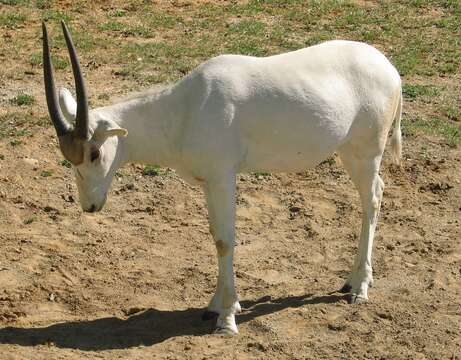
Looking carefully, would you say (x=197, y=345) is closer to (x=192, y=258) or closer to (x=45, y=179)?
(x=192, y=258)

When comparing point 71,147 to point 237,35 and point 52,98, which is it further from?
point 237,35

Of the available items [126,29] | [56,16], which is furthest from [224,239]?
[56,16]

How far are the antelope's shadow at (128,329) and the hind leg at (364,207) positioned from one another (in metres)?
0.28

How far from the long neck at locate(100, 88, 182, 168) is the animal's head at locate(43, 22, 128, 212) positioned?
13 cm

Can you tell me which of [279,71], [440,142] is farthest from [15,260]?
[440,142]

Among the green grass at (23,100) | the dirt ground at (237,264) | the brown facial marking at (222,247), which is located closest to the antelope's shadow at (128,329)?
the dirt ground at (237,264)

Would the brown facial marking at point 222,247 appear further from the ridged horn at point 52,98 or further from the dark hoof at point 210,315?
the ridged horn at point 52,98

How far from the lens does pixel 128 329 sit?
8641mm

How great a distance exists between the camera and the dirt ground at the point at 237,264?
8.43 metres

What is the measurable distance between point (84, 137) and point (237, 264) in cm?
244

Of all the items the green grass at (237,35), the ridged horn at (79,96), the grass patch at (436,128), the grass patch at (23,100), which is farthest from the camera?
the green grass at (237,35)

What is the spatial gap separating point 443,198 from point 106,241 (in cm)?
369

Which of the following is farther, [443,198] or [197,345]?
[443,198]

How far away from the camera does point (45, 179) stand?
37.0 ft
